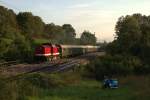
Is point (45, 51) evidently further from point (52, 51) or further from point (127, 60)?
point (127, 60)

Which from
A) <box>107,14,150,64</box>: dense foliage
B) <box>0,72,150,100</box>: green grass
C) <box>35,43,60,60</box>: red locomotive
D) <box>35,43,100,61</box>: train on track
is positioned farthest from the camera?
<box>35,43,100,61</box>: train on track

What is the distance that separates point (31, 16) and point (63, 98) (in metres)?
95.8

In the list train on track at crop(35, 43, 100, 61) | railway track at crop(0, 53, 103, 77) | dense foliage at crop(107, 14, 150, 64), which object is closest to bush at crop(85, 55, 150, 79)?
railway track at crop(0, 53, 103, 77)

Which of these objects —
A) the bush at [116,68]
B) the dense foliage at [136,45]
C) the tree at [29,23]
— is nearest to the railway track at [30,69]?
the bush at [116,68]

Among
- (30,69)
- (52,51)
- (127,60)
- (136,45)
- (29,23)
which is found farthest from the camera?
(29,23)

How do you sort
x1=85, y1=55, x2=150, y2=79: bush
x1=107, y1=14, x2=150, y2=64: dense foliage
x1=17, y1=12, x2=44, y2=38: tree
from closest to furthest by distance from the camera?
x1=85, y1=55, x2=150, y2=79: bush < x1=107, y1=14, x2=150, y2=64: dense foliage < x1=17, y1=12, x2=44, y2=38: tree

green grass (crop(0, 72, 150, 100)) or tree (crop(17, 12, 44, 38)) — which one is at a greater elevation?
tree (crop(17, 12, 44, 38))

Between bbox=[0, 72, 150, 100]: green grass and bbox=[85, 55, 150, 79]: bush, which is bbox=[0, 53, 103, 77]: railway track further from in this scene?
bbox=[0, 72, 150, 100]: green grass

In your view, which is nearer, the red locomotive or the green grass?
the green grass

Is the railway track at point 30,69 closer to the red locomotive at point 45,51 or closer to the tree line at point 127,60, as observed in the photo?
the tree line at point 127,60

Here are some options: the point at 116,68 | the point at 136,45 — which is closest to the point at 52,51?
the point at 136,45

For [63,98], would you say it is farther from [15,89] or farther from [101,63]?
[101,63]

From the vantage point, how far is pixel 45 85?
32.6 m

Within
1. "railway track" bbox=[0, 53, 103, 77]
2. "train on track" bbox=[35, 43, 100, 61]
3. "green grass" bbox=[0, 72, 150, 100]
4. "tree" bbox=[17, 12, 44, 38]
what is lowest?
"green grass" bbox=[0, 72, 150, 100]
